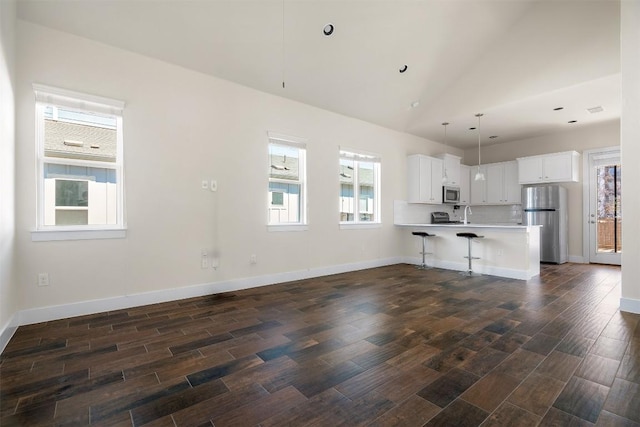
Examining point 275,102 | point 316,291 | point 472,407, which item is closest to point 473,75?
point 275,102

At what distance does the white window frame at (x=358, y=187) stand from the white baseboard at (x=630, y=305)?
12.2 feet

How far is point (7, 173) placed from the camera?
8.70 ft

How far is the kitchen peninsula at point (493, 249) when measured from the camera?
504 centimetres

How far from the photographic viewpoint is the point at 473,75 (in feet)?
17.7

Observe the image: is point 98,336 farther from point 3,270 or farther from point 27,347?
point 3,270

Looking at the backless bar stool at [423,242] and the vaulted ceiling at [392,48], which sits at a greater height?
the vaulted ceiling at [392,48]

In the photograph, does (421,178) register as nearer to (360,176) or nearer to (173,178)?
(360,176)

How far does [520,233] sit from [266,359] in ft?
15.5

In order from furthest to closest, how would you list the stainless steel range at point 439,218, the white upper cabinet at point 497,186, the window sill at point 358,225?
the stainless steel range at point 439,218 < the white upper cabinet at point 497,186 < the window sill at point 358,225

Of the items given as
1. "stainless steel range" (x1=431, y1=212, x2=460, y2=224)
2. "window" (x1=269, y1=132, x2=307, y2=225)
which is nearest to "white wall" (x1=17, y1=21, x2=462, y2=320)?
"window" (x1=269, y1=132, x2=307, y2=225)

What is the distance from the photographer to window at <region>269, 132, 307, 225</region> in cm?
486

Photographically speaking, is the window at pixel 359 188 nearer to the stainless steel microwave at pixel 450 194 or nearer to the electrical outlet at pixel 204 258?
the stainless steel microwave at pixel 450 194

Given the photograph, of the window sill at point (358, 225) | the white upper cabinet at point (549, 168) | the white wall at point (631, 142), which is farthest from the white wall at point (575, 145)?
the window sill at point (358, 225)

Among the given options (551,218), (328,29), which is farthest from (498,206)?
(328,29)
